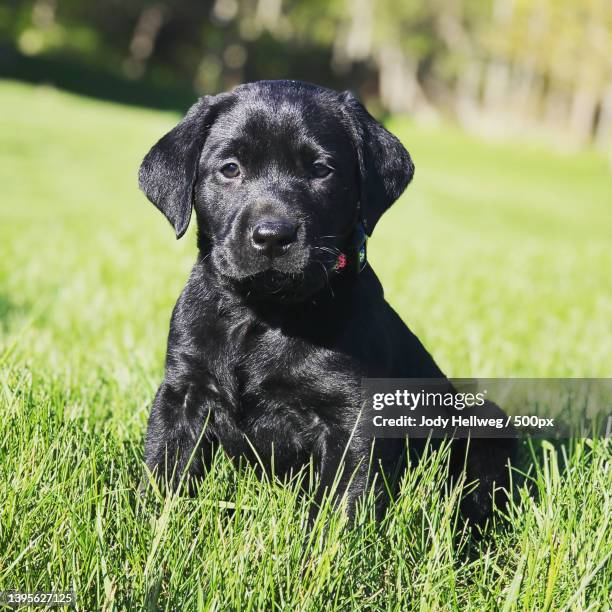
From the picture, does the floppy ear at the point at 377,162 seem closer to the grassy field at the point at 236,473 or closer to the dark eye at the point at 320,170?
the dark eye at the point at 320,170

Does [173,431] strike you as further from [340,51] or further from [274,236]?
[340,51]

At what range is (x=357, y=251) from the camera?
119 inches

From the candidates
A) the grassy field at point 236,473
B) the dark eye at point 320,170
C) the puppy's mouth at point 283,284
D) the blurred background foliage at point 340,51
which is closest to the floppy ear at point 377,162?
the dark eye at point 320,170

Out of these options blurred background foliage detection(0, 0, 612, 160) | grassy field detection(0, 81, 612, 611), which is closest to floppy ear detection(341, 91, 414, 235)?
grassy field detection(0, 81, 612, 611)

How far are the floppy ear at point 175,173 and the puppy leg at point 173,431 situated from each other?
23.6 inches

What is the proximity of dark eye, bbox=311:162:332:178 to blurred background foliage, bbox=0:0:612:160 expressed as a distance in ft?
124

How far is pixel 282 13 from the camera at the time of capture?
169ft

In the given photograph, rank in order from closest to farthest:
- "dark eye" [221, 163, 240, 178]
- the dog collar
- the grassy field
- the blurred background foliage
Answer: the grassy field, the dog collar, "dark eye" [221, 163, 240, 178], the blurred background foliage

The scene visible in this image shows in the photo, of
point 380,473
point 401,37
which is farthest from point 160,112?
point 380,473

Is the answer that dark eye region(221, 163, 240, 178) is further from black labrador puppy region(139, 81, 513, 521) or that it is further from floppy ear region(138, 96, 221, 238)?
floppy ear region(138, 96, 221, 238)

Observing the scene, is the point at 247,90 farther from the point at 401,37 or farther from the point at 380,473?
the point at 401,37

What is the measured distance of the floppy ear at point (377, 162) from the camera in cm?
310

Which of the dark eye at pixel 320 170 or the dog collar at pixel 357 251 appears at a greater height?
the dark eye at pixel 320 170

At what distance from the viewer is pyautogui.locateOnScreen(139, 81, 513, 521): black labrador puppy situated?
279 cm
